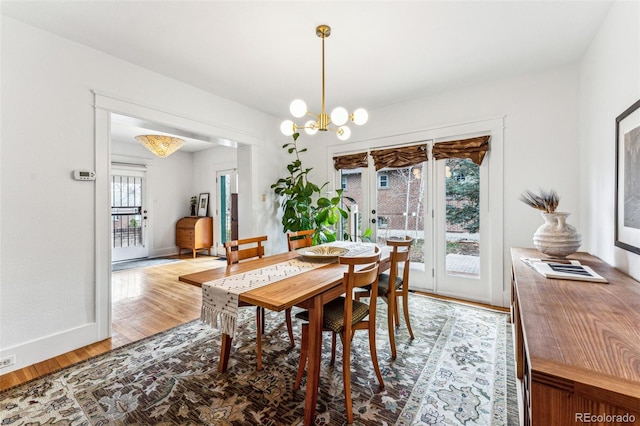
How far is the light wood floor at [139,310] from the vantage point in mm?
2092

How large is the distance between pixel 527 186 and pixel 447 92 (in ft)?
4.68

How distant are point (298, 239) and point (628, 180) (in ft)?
8.34

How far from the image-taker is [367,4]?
6.25ft

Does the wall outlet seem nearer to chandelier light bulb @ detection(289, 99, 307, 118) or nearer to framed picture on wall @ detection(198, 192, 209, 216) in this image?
chandelier light bulb @ detection(289, 99, 307, 118)

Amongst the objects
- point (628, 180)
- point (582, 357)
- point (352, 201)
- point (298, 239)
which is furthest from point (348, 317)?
point (352, 201)

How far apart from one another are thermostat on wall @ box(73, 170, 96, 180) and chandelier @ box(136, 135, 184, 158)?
242cm

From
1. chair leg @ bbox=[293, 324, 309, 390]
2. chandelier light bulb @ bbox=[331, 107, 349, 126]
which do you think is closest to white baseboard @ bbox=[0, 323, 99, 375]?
chair leg @ bbox=[293, 324, 309, 390]

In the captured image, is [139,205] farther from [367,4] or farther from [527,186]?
[527,186]

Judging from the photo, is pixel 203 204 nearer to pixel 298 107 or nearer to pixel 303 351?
pixel 298 107

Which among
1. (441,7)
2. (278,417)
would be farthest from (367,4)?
(278,417)

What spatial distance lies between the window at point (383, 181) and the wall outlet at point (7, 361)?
3.93 meters

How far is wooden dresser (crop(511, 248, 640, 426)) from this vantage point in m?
0.65

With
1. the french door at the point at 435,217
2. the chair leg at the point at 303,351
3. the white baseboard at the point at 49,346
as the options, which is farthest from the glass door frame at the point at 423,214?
the white baseboard at the point at 49,346

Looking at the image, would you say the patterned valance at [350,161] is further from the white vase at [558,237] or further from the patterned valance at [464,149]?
the white vase at [558,237]
